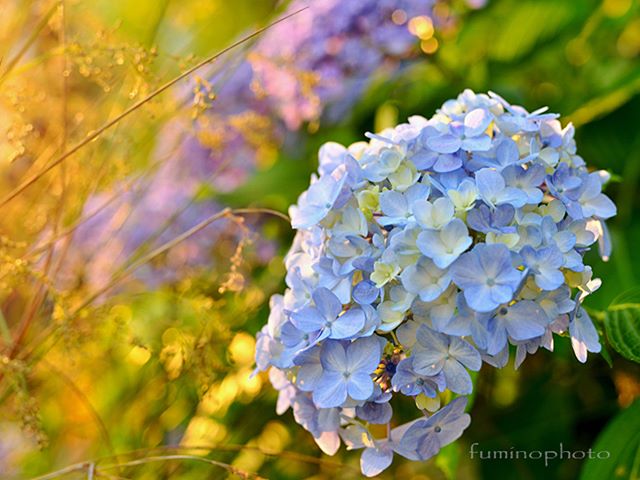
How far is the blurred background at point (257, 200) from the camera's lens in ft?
2.34

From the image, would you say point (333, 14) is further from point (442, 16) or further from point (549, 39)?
point (549, 39)

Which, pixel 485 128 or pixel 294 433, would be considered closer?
pixel 485 128

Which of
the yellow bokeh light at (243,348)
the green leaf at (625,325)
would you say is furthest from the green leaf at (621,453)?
the yellow bokeh light at (243,348)

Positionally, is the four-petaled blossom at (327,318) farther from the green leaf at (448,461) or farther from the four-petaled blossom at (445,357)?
the green leaf at (448,461)

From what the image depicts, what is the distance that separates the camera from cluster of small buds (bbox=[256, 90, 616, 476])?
Answer: 399mm

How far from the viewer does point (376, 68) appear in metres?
0.85

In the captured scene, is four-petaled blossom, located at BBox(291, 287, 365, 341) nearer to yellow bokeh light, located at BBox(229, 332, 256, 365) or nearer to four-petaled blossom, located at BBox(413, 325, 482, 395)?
four-petaled blossom, located at BBox(413, 325, 482, 395)

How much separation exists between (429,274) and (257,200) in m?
0.51

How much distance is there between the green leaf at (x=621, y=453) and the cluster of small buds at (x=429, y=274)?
0.15 m

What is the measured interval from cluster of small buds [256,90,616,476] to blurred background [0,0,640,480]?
7.6 inches

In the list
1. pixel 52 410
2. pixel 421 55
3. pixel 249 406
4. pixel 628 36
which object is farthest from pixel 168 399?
pixel 628 36

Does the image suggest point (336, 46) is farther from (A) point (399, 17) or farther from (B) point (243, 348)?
(B) point (243, 348)

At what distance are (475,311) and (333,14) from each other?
49 centimetres

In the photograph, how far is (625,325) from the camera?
0.48m
